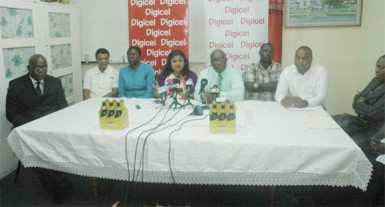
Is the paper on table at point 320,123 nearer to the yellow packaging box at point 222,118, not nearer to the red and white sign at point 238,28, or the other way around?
the yellow packaging box at point 222,118

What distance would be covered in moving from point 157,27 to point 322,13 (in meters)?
1.94

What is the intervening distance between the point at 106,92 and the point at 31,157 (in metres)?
1.71

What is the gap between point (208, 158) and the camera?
6.33ft

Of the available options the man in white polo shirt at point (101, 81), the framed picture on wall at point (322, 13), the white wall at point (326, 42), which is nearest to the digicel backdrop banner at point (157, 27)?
the white wall at point (326, 42)

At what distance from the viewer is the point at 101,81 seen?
387cm

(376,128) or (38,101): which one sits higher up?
(38,101)

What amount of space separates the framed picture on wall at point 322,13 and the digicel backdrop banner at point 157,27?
126cm

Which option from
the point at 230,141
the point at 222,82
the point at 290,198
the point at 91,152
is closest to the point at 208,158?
the point at 230,141

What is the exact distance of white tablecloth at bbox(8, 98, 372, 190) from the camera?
1835mm

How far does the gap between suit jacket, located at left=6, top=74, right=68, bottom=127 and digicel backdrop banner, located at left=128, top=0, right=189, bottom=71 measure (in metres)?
1.27

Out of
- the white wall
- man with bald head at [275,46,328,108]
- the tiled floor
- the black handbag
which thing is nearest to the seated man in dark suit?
the tiled floor

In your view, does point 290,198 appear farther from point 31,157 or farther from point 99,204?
point 31,157

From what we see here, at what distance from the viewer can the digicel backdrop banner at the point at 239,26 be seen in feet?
12.5

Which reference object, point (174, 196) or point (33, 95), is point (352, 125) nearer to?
point (174, 196)
